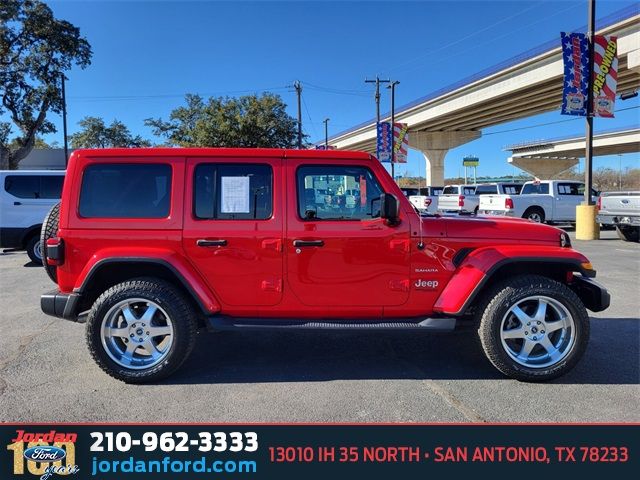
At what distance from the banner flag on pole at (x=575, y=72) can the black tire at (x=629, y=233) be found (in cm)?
374

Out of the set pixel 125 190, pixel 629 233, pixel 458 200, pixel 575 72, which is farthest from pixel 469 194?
pixel 125 190

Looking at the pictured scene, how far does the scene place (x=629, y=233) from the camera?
46.3 feet

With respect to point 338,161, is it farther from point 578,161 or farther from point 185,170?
point 578,161

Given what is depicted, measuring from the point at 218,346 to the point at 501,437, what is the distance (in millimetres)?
2889

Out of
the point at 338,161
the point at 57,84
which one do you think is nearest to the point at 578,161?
the point at 57,84

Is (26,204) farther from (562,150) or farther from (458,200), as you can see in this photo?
(562,150)

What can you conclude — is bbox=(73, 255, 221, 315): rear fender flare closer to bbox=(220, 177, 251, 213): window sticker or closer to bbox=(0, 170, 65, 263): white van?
bbox=(220, 177, 251, 213): window sticker

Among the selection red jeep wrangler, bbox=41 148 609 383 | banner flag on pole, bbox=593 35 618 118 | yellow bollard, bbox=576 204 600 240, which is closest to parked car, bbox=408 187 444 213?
yellow bollard, bbox=576 204 600 240

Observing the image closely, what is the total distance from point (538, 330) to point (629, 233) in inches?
506

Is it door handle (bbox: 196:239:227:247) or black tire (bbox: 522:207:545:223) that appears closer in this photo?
door handle (bbox: 196:239:227:247)

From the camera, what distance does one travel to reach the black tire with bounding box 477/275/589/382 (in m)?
3.74

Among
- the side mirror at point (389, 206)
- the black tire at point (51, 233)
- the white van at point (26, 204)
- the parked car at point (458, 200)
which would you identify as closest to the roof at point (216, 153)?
the side mirror at point (389, 206)

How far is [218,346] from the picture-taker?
485cm

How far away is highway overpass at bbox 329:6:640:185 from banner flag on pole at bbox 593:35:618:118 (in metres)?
7.83
